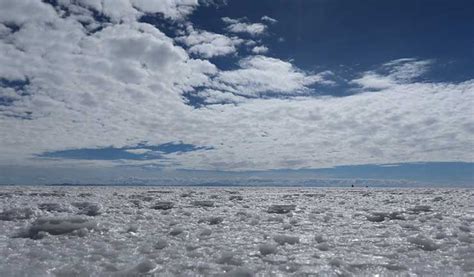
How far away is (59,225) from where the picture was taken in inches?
392

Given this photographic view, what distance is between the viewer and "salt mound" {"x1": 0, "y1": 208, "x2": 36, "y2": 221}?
38.3 feet

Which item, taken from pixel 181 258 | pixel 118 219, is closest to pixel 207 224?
pixel 118 219

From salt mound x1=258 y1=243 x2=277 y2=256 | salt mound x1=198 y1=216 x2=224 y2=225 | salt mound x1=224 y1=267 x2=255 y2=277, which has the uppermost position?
salt mound x1=198 y1=216 x2=224 y2=225

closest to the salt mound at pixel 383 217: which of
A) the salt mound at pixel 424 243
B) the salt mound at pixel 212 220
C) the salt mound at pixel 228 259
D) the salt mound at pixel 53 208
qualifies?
the salt mound at pixel 424 243

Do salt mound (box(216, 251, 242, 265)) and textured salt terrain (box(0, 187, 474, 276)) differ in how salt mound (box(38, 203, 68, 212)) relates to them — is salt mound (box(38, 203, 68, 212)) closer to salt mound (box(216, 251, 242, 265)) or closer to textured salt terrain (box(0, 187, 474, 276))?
textured salt terrain (box(0, 187, 474, 276))

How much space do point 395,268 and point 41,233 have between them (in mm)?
7245

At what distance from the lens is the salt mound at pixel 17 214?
11.7 m

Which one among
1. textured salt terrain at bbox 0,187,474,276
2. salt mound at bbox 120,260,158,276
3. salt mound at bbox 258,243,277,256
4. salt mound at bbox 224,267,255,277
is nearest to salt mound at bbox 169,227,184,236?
textured salt terrain at bbox 0,187,474,276

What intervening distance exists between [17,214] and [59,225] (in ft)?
9.65

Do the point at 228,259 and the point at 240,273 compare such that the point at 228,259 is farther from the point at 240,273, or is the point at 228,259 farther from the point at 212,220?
the point at 212,220

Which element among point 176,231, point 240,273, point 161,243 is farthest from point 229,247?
point 176,231

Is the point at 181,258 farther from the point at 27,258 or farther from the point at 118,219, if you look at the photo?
the point at 118,219

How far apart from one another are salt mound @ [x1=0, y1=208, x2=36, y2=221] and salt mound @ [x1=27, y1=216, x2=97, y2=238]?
6.44 ft

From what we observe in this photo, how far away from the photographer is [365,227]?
1145cm
